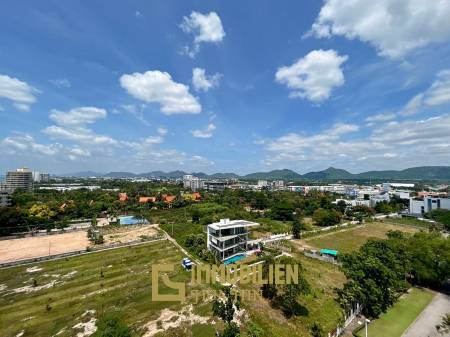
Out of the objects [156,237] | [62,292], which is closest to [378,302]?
[62,292]

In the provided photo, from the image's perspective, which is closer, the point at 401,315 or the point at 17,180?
the point at 401,315

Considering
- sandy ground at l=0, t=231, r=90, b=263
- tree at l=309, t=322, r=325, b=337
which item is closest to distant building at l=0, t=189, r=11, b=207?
sandy ground at l=0, t=231, r=90, b=263

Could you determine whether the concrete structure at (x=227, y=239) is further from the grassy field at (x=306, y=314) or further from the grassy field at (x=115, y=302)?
the grassy field at (x=306, y=314)

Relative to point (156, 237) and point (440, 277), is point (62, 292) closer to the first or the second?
point (156, 237)

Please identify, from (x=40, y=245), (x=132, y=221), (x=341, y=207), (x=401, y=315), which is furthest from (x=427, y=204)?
(x=40, y=245)

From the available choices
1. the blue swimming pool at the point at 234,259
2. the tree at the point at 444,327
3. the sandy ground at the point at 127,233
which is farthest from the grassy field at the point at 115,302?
the sandy ground at the point at 127,233

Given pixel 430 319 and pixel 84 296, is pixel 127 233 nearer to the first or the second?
pixel 84 296
